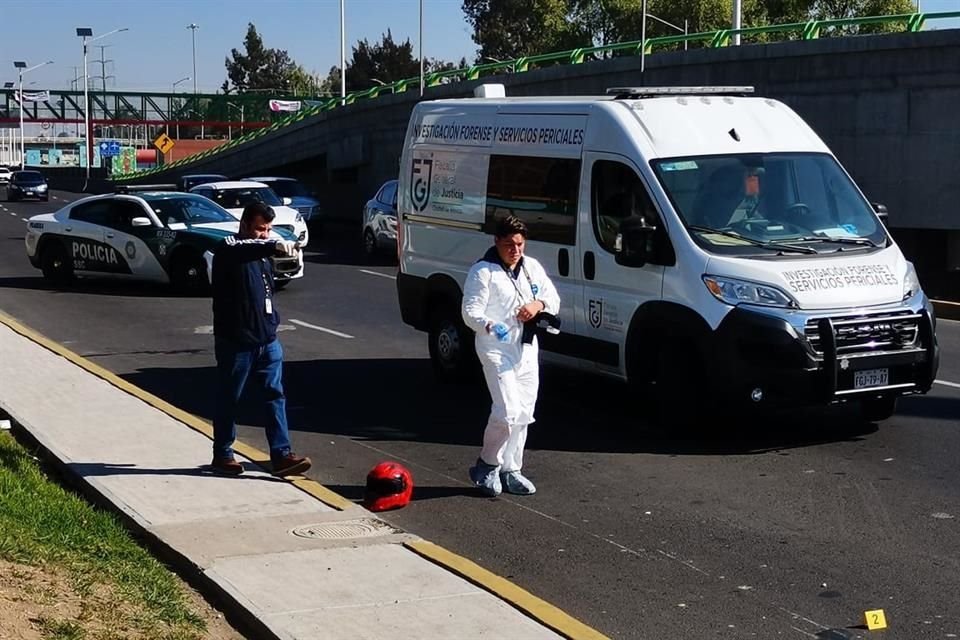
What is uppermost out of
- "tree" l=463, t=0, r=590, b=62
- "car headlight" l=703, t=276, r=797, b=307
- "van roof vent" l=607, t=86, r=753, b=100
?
"tree" l=463, t=0, r=590, b=62

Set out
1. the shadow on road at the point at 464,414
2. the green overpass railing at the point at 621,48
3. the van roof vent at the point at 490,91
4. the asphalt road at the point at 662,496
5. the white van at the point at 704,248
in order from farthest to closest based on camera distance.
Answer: the green overpass railing at the point at 621,48 → the van roof vent at the point at 490,91 → the shadow on road at the point at 464,414 → the white van at the point at 704,248 → the asphalt road at the point at 662,496

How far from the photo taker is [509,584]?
6.83 metres

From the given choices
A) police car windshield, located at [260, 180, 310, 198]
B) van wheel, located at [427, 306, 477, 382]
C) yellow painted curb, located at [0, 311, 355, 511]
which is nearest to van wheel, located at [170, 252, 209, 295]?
yellow painted curb, located at [0, 311, 355, 511]

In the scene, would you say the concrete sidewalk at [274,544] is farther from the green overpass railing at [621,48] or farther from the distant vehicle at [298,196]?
the distant vehicle at [298,196]

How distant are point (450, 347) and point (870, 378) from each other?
168 inches

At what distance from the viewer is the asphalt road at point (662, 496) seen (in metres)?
6.78

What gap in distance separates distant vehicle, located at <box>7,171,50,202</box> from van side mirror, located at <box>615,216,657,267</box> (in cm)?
5518

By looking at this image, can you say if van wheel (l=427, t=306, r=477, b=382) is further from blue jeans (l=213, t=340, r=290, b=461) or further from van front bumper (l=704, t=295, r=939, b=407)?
blue jeans (l=213, t=340, r=290, b=461)

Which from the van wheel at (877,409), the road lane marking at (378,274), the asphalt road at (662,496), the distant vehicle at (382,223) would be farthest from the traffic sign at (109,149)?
the van wheel at (877,409)

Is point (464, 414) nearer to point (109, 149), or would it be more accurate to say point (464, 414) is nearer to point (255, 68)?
point (109, 149)

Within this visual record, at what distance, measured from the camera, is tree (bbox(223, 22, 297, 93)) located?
17225cm

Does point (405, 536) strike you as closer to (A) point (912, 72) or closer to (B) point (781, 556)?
(B) point (781, 556)

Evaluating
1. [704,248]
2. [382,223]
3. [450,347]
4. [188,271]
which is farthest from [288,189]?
[704,248]

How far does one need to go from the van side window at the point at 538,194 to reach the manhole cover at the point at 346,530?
407cm
